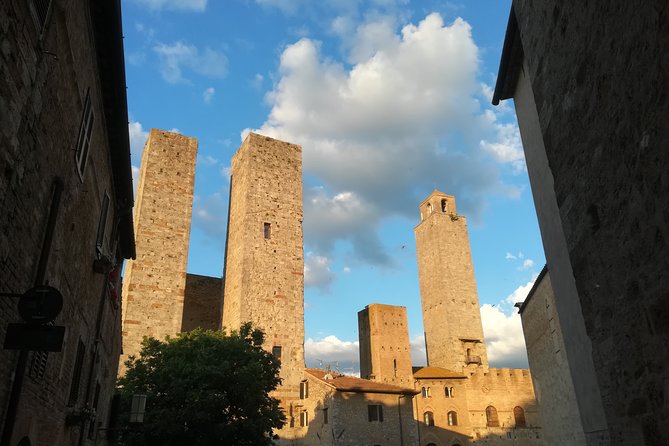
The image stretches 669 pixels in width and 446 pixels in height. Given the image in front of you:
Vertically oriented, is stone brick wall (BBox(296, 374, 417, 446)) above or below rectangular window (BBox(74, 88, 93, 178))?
below

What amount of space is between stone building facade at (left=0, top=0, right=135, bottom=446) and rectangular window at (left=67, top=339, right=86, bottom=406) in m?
→ 0.02

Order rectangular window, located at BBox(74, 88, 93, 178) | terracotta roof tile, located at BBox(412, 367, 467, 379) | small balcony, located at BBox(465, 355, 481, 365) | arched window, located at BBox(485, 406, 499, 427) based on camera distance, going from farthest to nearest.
A: small balcony, located at BBox(465, 355, 481, 365), terracotta roof tile, located at BBox(412, 367, 467, 379), arched window, located at BBox(485, 406, 499, 427), rectangular window, located at BBox(74, 88, 93, 178)

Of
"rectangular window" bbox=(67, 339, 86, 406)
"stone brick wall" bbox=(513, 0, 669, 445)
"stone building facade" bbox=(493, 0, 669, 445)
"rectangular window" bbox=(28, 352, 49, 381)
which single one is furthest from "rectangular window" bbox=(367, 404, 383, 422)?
"stone brick wall" bbox=(513, 0, 669, 445)

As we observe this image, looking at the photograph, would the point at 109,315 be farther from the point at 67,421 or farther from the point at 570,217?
the point at 570,217

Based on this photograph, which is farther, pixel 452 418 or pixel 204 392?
pixel 452 418

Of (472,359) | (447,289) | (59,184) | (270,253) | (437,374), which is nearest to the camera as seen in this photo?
(59,184)

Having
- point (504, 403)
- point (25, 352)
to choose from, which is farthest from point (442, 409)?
point (25, 352)

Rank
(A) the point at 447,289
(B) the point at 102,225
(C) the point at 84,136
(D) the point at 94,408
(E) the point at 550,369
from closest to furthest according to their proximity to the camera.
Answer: (C) the point at 84,136 → (B) the point at 102,225 → (D) the point at 94,408 → (E) the point at 550,369 → (A) the point at 447,289

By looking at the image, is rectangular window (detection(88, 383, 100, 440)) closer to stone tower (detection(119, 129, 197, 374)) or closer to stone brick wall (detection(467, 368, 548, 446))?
stone tower (detection(119, 129, 197, 374))

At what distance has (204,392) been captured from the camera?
15.9m

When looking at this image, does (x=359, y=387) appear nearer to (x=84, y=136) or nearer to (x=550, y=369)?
(x=550, y=369)

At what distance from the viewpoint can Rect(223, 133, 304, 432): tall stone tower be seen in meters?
26.4

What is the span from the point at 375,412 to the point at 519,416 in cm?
1768

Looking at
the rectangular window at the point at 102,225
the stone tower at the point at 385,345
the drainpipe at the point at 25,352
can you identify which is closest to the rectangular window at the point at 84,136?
the drainpipe at the point at 25,352
